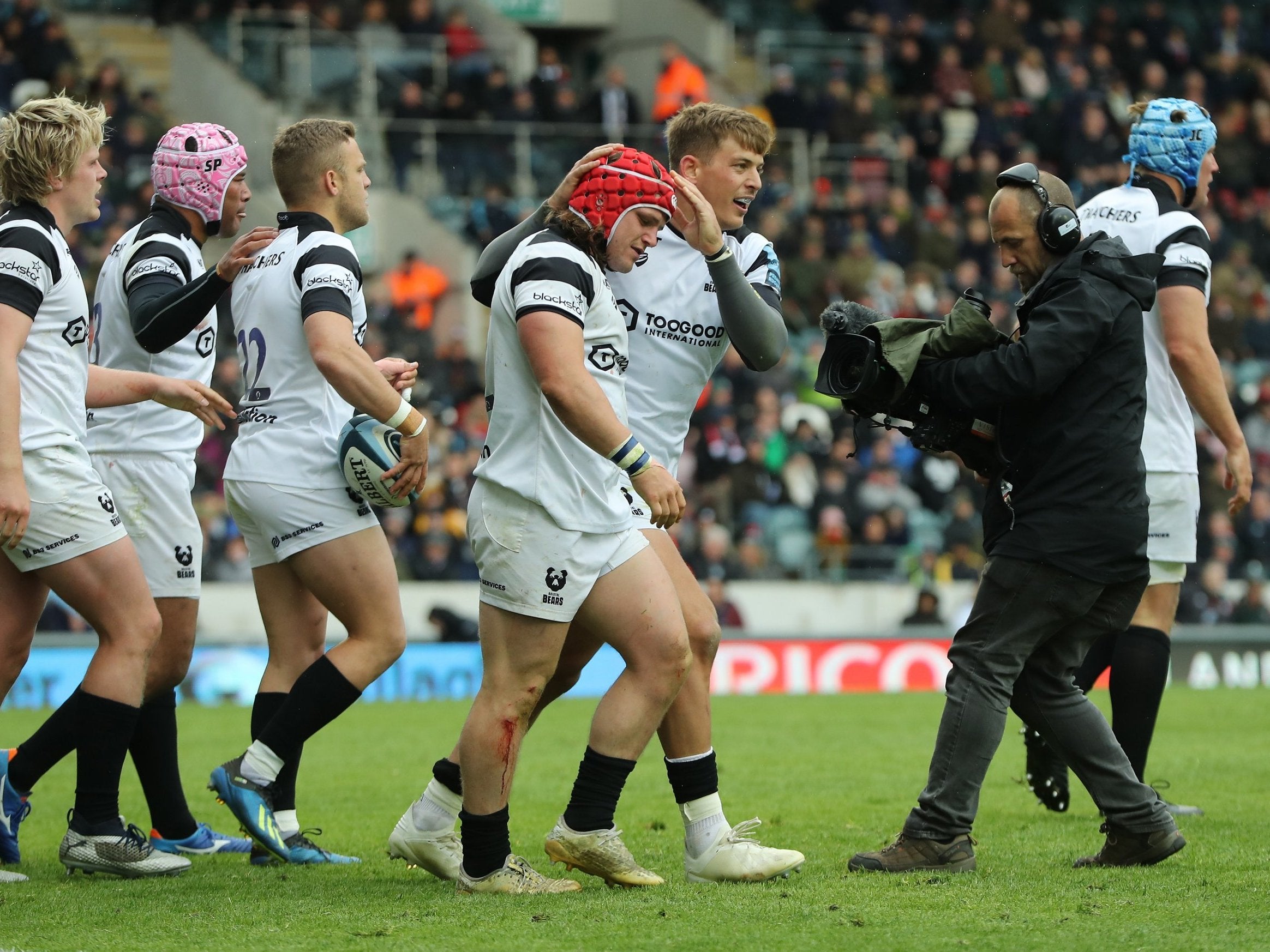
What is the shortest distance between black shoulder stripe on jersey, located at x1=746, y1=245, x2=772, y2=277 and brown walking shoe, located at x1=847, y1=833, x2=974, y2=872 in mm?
2005

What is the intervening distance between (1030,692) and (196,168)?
360 cm

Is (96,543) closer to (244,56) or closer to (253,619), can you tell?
(253,619)

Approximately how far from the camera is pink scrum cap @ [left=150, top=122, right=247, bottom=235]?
6406 millimetres

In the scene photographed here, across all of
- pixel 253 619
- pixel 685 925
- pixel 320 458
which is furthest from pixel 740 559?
pixel 685 925

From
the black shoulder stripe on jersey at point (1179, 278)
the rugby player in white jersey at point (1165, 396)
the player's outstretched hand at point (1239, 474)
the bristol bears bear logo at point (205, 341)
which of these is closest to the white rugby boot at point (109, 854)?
the bristol bears bear logo at point (205, 341)

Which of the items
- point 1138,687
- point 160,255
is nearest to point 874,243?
point 1138,687

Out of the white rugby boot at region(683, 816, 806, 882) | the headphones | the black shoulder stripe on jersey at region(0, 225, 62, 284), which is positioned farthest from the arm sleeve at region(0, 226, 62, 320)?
the headphones

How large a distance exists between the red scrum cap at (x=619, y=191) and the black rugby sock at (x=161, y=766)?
2657 millimetres

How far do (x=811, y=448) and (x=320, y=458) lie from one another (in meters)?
13.7

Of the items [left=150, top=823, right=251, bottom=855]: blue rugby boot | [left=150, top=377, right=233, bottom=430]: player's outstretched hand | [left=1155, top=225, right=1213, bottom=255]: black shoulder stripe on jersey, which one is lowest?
[left=150, top=823, right=251, bottom=855]: blue rugby boot

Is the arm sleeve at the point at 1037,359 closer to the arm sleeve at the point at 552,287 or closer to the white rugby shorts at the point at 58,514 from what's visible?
the arm sleeve at the point at 552,287

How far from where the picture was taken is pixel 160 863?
5992mm

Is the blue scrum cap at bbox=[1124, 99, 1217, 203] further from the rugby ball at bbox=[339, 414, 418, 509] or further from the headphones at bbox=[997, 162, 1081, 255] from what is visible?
the rugby ball at bbox=[339, 414, 418, 509]

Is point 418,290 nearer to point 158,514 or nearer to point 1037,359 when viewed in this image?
point 158,514
